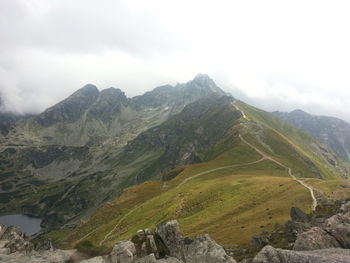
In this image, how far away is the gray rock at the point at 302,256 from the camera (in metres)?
26.1

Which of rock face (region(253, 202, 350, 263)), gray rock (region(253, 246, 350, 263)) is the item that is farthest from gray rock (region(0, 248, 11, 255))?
gray rock (region(253, 246, 350, 263))

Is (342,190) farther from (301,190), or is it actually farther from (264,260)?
(264,260)

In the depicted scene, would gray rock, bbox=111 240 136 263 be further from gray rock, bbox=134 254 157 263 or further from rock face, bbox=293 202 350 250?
rock face, bbox=293 202 350 250

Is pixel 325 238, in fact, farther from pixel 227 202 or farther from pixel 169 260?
pixel 227 202

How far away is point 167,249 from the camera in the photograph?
36.6m

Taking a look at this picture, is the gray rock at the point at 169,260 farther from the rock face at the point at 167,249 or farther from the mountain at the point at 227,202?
the mountain at the point at 227,202

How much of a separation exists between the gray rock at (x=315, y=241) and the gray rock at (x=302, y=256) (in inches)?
162

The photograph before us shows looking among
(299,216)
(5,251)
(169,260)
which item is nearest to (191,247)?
(169,260)

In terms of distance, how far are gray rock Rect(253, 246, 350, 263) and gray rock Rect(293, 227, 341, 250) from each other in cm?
412

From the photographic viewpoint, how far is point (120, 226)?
121188 millimetres

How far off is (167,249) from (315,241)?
15.9 metres

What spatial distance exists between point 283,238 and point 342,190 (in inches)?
2199

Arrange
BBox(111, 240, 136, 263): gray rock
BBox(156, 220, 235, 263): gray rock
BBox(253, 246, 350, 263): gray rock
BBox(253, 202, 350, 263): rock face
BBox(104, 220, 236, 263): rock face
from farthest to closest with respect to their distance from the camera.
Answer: BBox(156, 220, 235, 263): gray rock
BBox(104, 220, 236, 263): rock face
BBox(111, 240, 136, 263): gray rock
BBox(253, 202, 350, 263): rock face
BBox(253, 246, 350, 263): gray rock

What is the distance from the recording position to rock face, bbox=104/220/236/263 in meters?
33.0
